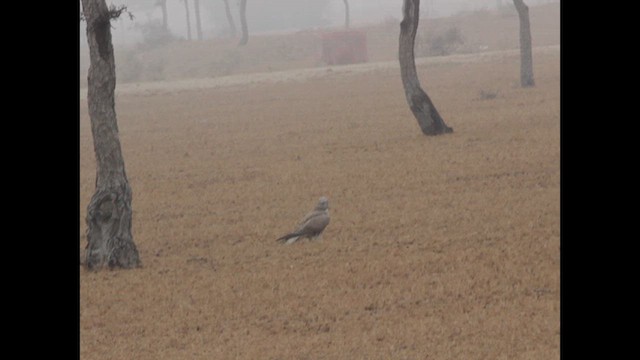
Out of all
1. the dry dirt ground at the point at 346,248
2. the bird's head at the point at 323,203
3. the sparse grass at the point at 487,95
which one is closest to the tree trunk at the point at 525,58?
the sparse grass at the point at 487,95

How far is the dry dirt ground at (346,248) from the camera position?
Result: 10328 mm

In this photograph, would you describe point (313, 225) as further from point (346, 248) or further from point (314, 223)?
point (346, 248)

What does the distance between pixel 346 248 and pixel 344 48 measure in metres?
53.9

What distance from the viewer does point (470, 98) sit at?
36.1 meters

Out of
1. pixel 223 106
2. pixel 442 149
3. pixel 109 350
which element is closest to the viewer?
pixel 109 350

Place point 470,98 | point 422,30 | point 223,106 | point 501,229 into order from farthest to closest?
point 422,30 < point 223,106 < point 470,98 < point 501,229

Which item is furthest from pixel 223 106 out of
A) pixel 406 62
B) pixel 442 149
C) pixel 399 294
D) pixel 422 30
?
pixel 422 30

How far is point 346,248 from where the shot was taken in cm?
1436

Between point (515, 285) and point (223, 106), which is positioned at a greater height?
point (515, 285)

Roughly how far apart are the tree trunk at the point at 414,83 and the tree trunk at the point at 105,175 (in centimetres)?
1244

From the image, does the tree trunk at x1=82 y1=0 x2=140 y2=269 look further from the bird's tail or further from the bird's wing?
the bird's wing

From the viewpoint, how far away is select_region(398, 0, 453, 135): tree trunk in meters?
25.9
